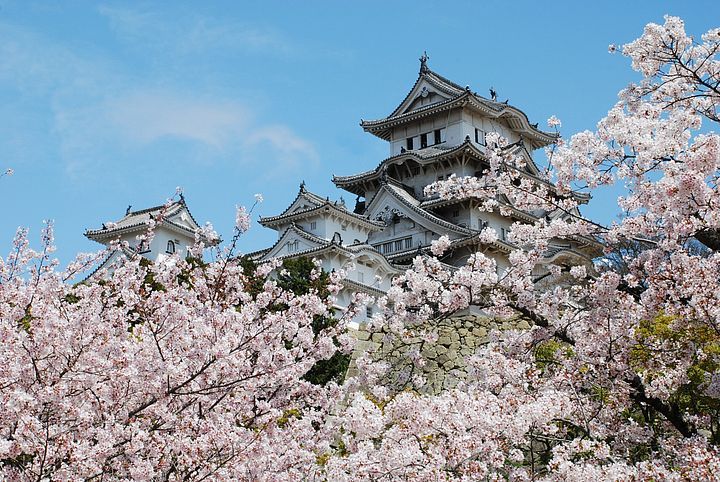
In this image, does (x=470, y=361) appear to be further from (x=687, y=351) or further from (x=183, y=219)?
(x=183, y=219)

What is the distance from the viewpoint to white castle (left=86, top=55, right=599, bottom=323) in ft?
107

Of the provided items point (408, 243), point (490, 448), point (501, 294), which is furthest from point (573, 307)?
point (408, 243)

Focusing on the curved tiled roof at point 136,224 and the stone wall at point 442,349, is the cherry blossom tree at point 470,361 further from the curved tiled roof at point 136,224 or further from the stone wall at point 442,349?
the curved tiled roof at point 136,224

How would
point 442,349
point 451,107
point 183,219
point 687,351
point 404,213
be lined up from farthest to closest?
1. point 183,219
2. point 451,107
3. point 404,213
4. point 442,349
5. point 687,351

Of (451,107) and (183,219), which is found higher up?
(451,107)

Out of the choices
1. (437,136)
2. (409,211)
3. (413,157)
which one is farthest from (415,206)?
(437,136)

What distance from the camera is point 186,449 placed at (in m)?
5.33

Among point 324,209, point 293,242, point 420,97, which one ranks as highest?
point 420,97

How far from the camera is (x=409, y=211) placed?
35.4 meters

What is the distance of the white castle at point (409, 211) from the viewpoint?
32562 mm

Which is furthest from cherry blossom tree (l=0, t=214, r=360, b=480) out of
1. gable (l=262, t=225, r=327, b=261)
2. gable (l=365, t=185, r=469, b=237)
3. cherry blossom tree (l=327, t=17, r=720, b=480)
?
gable (l=365, t=185, r=469, b=237)

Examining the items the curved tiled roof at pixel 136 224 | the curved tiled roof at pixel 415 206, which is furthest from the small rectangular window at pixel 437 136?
the curved tiled roof at pixel 136 224

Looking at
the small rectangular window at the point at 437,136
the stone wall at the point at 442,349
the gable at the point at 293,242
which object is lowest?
the stone wall at the point at 442,349

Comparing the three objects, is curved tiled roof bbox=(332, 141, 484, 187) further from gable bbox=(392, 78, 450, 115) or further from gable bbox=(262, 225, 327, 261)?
gable bbox=(262, 225, 327, 261)
